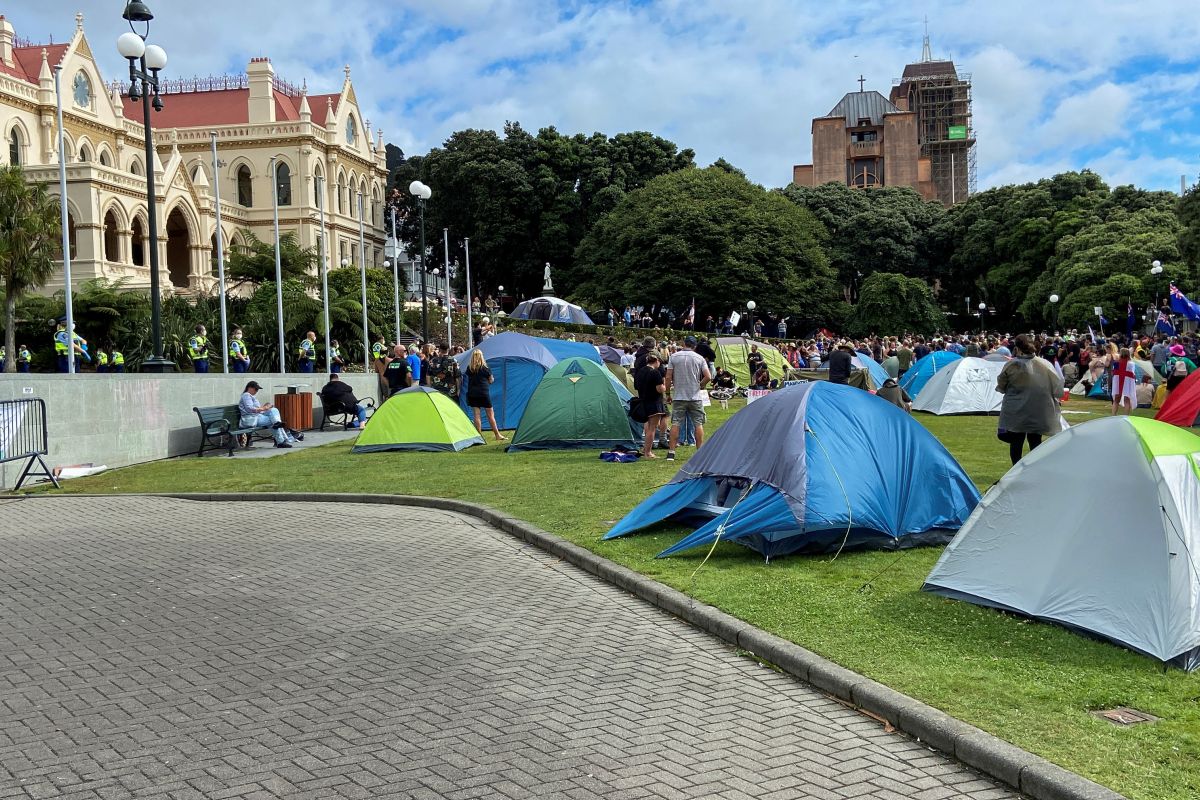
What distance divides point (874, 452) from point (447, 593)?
3729mm

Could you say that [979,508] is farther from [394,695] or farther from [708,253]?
[708,253]

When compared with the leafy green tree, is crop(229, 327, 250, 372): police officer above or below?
below

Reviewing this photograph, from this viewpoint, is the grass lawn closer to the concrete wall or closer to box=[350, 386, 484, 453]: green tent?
box=[350, 386, 484, 453]: green tent

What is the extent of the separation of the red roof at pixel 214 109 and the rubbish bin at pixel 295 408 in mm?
54904

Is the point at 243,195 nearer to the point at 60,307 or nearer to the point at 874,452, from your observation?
the point at 60,307

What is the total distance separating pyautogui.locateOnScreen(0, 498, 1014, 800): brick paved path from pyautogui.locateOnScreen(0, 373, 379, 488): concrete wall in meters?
6.24

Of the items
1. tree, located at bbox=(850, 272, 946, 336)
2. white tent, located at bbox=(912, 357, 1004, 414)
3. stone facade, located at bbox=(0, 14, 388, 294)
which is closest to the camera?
white tent, located at bbox=(912, 357, 1004, 414)

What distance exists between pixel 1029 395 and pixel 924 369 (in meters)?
16.3

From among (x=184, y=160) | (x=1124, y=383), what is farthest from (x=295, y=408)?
(x=184, y=160)

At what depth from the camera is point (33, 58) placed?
55.6 meters

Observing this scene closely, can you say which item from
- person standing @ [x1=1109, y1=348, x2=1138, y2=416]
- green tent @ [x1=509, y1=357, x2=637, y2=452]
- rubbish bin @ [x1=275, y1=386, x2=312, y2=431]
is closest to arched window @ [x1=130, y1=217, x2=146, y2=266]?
rubbish bin @ [x1=275, y1=386, x2=312, y2=431]

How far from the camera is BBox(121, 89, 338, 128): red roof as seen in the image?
72.6m

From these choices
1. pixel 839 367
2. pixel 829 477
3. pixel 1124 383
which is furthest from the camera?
pixel 1124 383

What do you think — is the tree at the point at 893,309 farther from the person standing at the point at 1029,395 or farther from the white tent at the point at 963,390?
the person standing at the point at 1029,395
